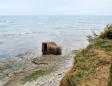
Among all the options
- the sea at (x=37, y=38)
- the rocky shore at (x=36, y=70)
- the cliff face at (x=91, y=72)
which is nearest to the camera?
the cliff face at (x=91, y=72)

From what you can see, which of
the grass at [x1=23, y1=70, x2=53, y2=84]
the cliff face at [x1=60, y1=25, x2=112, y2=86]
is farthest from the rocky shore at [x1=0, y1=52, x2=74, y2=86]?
the cliff face at [x1=60, y1=25, x2=112, y2=86]

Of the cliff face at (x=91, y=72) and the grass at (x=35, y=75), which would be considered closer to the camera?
the cliff face at (x=91, y=72)

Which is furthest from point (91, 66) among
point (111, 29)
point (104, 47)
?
point (111, 29)

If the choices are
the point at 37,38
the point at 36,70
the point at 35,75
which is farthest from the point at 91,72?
the point at 37,38

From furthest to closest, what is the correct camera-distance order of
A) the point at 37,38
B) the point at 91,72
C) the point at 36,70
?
1. the point at 37,38
2. the point at 36,70
3. the point at 91,72

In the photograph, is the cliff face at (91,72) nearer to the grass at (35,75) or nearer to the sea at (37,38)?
the grass at (35,75)

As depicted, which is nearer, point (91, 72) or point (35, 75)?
point (91, 72)

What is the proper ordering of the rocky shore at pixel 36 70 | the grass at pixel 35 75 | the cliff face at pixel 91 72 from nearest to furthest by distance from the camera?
the cliff face at pixel 91 72
the rocky shore at pixel 36 70
the grass at pixel 35 75

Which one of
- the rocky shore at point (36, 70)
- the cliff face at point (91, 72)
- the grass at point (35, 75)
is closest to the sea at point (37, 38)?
the rocky shore at point (36, 70)

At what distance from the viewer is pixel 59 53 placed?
17312 mm

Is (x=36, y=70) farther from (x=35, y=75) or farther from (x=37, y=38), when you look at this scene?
(x=37, y=38)

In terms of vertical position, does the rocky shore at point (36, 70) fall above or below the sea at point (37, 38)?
below

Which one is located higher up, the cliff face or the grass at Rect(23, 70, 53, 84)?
the cliff face

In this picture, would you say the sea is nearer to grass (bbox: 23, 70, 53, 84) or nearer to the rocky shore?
the rocky shore
